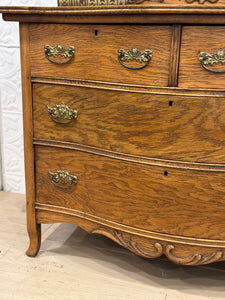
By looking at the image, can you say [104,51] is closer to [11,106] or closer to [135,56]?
[135,56]

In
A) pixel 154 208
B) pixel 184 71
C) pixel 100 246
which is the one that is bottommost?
pixel 100 246

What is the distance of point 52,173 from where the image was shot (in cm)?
150

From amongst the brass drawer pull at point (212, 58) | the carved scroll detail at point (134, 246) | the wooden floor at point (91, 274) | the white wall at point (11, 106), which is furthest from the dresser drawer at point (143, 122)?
the white wall at point (11, 106)

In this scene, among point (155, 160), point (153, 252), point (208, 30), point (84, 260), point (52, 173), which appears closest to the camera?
point (208, 30)

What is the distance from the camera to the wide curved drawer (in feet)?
4.21

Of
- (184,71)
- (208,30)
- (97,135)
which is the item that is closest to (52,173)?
(97,135)

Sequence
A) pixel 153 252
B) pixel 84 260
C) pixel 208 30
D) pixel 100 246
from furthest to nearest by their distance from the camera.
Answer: pixel 100 246 < pixel 84 260 < pixel 153 252 < pixel 208 30

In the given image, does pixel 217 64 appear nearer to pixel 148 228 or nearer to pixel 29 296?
pixel 148 228

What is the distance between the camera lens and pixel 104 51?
128 cm

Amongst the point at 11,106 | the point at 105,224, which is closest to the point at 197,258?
the point at 105,224

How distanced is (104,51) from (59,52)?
0.58 feet

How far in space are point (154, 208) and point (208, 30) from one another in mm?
610

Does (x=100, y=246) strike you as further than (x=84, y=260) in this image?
Yes

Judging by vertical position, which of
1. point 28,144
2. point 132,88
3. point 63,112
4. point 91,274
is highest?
point 132,88
